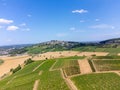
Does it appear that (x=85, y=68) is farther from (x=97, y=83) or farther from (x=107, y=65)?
(x=97, y=83)

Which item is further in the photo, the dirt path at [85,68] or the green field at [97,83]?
the dirt path at [85,68]

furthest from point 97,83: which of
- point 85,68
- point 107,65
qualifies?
point 107,65

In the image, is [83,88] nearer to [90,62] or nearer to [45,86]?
[45,86]

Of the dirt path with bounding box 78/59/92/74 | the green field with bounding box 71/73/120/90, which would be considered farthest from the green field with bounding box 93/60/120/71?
the green field with bounding box 71/73/120/90

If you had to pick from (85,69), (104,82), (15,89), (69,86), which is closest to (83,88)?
(69,86)

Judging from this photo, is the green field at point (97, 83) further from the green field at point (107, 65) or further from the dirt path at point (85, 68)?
the green field at point (107, 65)

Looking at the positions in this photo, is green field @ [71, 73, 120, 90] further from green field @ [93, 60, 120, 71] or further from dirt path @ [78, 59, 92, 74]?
green field @ [93, 60, 120, 71]

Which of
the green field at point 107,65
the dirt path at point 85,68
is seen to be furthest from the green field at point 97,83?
the green field at point 107,65

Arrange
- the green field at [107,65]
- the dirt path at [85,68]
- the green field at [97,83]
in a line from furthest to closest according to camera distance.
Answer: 1. the green field at [107,65]
2. the dirt path at [85,68]
3. the green field at [97,83]
